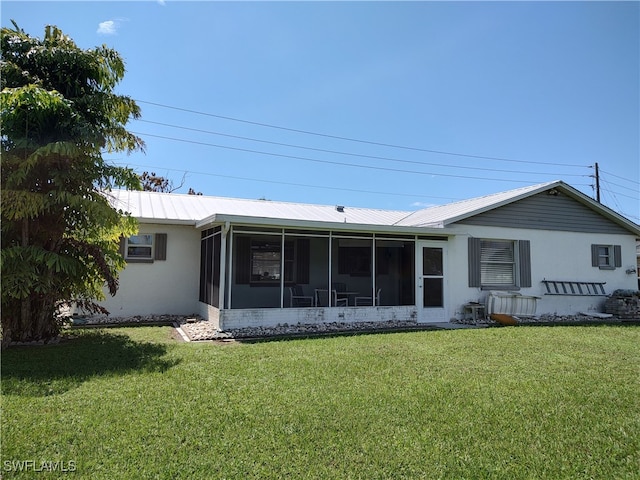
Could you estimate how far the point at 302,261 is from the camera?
12383 mm

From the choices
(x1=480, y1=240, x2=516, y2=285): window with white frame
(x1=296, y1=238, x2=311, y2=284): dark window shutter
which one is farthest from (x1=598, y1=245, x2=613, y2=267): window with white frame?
(x1=296, y1=238, x2=311, y2=284): dark window shutter

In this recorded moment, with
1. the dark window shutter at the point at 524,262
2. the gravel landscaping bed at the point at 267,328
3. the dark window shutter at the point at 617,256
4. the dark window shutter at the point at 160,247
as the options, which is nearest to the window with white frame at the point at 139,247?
the dark window shutter at the point at 160,247

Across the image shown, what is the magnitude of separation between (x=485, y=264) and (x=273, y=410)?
950 centimetres

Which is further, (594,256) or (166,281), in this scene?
(594,256)

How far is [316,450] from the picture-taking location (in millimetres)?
3273

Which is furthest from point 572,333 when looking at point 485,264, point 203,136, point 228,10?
point 203,136

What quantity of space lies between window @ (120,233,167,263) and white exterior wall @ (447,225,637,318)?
7.70 m

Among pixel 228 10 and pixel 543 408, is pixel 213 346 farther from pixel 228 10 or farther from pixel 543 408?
pixel 228 10

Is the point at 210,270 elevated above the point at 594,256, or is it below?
below

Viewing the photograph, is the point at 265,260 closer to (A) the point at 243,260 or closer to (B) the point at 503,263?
(A) the point at 243,260

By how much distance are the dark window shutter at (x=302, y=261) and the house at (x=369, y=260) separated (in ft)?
0.10

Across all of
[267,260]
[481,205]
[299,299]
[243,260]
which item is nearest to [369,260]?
[299,299]

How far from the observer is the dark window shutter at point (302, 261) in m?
12.3

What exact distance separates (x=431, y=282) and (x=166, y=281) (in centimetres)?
710
